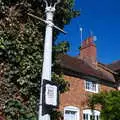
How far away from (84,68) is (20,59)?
14572 mm

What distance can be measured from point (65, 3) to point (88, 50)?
14801mm

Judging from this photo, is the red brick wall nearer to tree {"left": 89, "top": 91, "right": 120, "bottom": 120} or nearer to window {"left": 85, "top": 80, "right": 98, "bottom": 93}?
window {"left": 85, "top": 80, "right": 98, "bottom": 93}

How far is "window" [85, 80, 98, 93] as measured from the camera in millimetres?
28562

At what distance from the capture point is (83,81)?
28141 mm

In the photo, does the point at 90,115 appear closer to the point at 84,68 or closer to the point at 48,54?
the point at 84,68

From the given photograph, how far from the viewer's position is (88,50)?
33188mm

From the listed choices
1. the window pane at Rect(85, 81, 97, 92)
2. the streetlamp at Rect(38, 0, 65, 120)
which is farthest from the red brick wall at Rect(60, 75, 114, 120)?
the streetlamp at Rect(38, 0, 65, 120)

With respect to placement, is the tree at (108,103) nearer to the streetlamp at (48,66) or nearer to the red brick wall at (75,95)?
the red brick wall at (75,95)

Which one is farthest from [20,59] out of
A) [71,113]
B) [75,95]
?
[75,95]

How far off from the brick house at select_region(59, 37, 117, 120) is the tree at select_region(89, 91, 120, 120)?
1.95 feet

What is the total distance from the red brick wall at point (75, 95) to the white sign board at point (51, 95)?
18.9 meters

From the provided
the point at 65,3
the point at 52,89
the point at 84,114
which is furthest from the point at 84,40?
the point at 52,89

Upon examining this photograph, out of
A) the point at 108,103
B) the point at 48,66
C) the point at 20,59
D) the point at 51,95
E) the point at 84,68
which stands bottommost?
the point at 51,95

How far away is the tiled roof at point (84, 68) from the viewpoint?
2825cm
